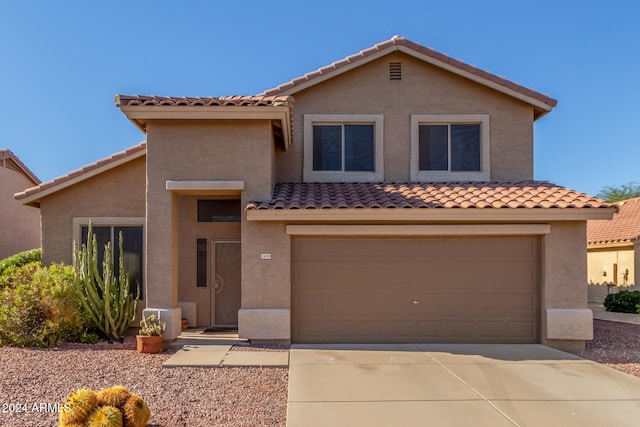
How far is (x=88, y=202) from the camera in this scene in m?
11.2

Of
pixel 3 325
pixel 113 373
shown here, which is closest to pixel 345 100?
pixel 113 373

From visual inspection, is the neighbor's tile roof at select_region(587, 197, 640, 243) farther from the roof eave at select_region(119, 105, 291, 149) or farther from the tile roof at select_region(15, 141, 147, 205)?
the tile roof at select_region(15, 141, 147, 205)

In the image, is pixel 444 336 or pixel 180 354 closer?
pixel 180 354

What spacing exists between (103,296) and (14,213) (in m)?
13.0

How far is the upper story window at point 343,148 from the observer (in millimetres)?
11648

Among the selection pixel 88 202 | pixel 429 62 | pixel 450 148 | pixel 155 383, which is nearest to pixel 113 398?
pixel 155 383

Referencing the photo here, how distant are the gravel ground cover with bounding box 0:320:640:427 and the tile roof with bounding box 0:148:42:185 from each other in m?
13.4

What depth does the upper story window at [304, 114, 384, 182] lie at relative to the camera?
38.2 feet

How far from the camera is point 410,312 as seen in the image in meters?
9.77

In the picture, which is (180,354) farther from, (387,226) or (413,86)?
(413,86)

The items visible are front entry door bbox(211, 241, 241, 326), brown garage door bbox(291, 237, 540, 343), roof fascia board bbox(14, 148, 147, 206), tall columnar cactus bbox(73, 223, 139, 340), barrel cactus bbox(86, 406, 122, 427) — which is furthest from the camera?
front entry door bbox(211, 241, 241, 326)

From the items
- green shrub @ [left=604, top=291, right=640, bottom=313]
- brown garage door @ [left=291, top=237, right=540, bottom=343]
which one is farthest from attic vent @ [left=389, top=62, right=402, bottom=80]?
green shrub @ [left=604, top=291, right=640, bottom=313]

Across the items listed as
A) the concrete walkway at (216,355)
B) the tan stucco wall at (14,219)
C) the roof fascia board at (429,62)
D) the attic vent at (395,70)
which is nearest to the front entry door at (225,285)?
the concrete walkway at (216,355)

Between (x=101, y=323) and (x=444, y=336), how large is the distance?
792cm
